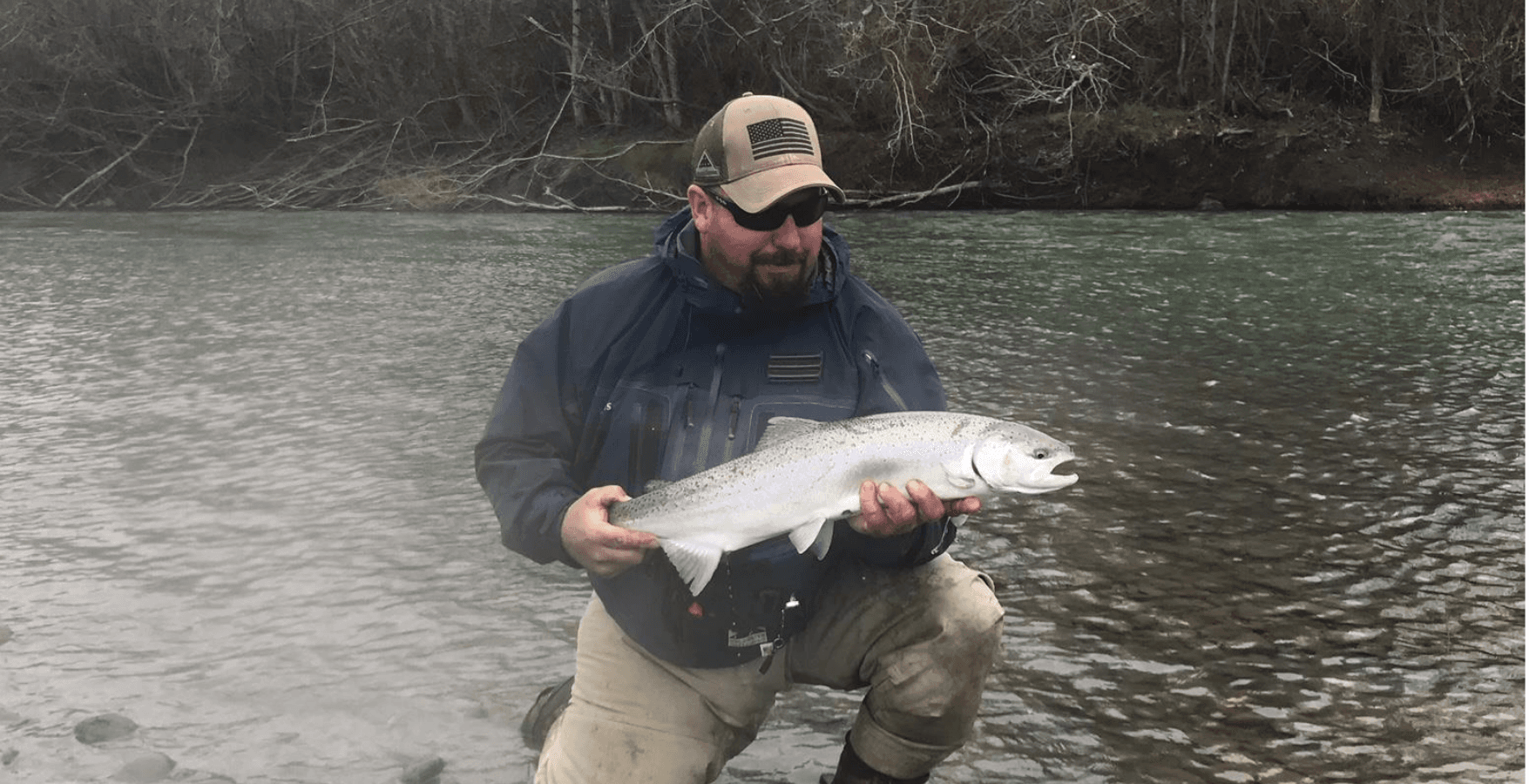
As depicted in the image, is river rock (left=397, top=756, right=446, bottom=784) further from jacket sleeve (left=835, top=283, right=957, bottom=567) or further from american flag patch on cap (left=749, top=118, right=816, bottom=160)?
american flag patch on cap (left=749, top=118, right=816, bottom=160)

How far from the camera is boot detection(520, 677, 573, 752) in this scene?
12.7ft

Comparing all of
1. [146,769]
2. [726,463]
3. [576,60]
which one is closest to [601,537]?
[726,463]

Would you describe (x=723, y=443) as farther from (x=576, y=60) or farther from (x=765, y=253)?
(x=576, y=60)

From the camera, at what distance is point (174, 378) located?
32.0ft

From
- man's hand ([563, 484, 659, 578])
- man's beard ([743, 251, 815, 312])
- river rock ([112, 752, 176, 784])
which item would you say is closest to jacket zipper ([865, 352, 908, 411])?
man's beard ([743, 251, 815, 312])

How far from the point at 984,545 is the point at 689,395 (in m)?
2.95

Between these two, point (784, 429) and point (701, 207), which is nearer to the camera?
point (784, 429)

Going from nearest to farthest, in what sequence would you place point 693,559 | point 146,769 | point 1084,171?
point 693,559 < point 146,769 < point 1084,171

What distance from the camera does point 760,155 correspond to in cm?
298

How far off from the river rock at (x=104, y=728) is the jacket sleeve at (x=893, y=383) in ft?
7.51

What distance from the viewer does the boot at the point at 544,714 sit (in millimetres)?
3869

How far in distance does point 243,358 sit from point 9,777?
728 centimetres

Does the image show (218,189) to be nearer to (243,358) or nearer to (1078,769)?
(243,358)

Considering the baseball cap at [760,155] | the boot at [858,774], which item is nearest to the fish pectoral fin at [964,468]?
the baseball cap at [760,155]
